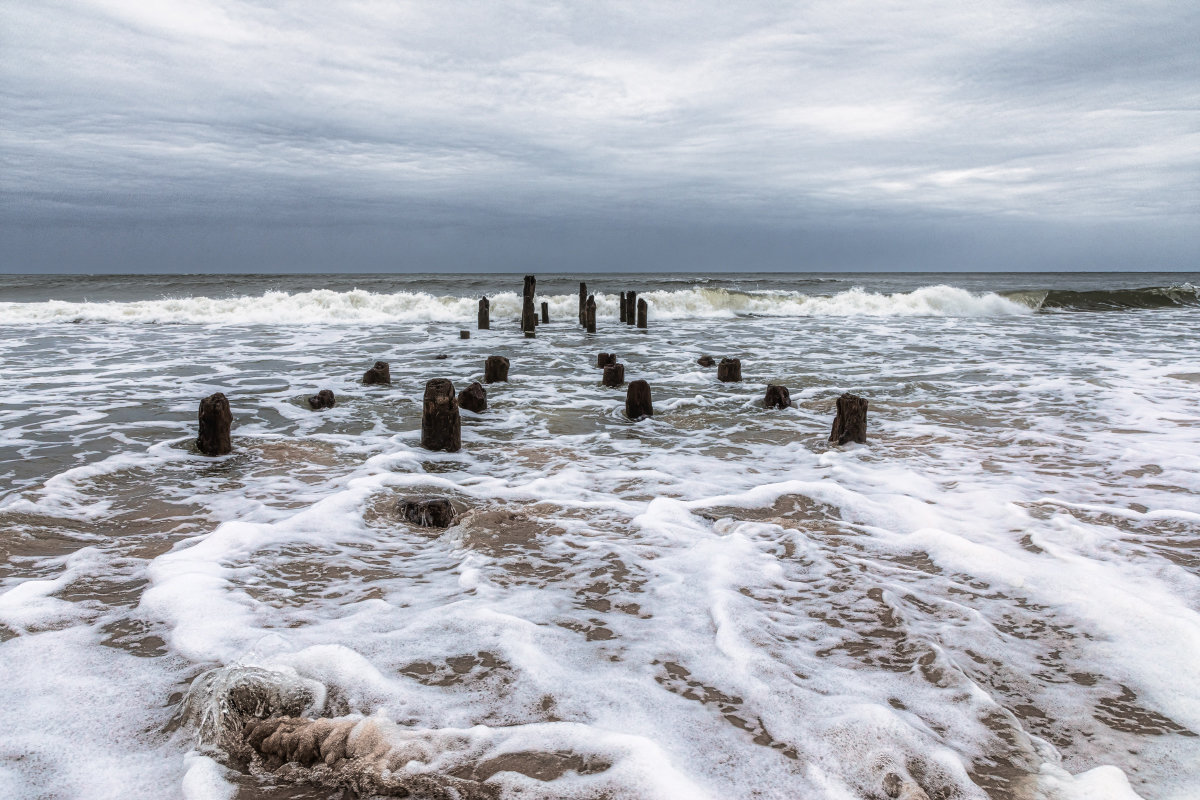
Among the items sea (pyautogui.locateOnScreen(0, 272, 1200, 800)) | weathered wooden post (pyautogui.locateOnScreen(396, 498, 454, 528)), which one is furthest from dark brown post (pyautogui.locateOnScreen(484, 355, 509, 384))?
weathered wooden post (pyautogui.locateOnScreen(396, 498, 454, 528))

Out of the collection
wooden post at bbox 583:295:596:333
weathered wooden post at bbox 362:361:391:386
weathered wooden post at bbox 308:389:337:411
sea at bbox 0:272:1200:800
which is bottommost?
sea at bbox 0:272:1200:800

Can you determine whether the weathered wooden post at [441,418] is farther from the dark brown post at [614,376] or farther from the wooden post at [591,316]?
the wooden post at [591,316]

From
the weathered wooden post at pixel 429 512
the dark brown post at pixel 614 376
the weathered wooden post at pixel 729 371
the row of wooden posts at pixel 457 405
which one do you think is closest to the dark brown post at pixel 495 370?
the row of wooden posts at pixel 457 405

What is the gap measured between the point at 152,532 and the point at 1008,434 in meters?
7.33

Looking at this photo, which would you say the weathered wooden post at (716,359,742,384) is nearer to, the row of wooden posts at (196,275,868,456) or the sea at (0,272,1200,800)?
the row of wooden posts at (196,275,868,456)

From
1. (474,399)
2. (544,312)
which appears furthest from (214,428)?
(544,312)

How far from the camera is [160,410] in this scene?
7.84 m

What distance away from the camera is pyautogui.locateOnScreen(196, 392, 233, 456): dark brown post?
5.99 m

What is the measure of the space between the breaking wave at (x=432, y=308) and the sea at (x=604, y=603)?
50.3 ft

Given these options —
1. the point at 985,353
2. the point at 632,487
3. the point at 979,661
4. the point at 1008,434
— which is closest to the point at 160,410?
the point at 632,487

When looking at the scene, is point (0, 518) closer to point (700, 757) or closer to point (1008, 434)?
point (700, 757)

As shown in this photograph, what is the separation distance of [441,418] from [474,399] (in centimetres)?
160

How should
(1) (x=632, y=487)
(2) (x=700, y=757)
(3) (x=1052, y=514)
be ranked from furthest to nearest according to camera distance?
(1) (x=632, y=487) → (3) (x=1052, y=514) → (2) (x=700, y=757)

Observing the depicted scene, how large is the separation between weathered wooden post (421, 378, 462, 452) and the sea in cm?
17
